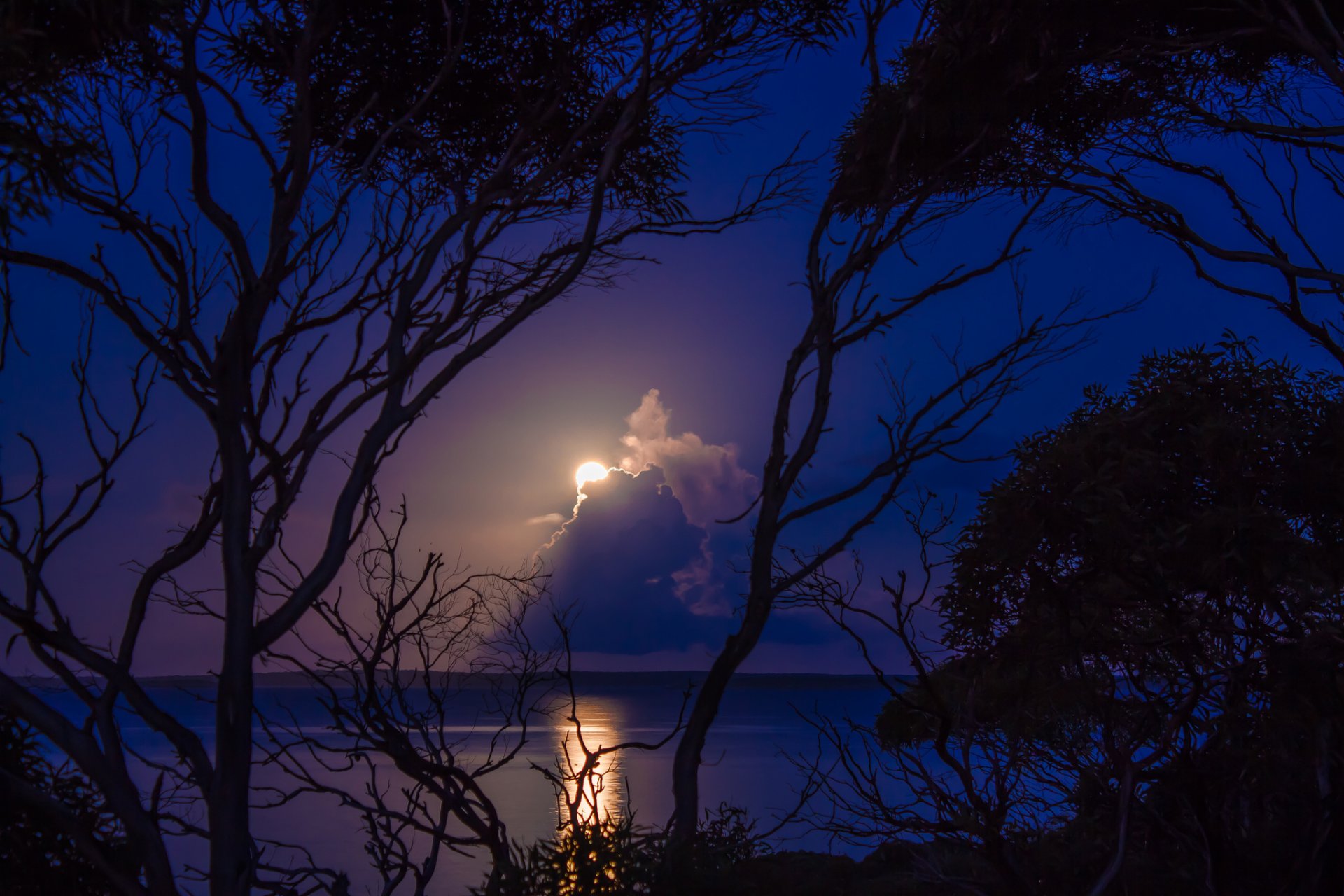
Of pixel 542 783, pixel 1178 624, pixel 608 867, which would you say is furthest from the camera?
pixel 542 783

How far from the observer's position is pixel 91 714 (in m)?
4.75

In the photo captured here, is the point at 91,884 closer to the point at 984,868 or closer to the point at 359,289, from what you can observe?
the point at 359,289

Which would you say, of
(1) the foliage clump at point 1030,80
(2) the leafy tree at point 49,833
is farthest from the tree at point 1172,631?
(2) the leafy tree at point 49,833

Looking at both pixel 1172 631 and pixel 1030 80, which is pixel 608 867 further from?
pixel 1030 80

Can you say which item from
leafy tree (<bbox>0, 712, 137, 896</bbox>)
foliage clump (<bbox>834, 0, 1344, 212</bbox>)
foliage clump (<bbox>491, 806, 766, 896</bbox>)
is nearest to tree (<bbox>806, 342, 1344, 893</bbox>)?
foliage clump (<bbox>491, 806, 766, 896</bbox>)

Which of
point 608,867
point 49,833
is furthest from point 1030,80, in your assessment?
point 49,833

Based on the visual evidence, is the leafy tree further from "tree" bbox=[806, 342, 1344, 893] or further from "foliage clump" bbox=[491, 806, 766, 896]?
"tree" bbox=[806, 342, 1344, 893]

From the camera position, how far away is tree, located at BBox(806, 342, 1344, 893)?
5332 mm

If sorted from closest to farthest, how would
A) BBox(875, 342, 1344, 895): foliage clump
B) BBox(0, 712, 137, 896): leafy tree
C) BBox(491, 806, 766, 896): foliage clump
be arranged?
BBox(0, 712, 137, 896): leafy tree, BBox(491, 806, 766, 896): foliage clump, BBox(875, 342, 1344, 895): foliage clump

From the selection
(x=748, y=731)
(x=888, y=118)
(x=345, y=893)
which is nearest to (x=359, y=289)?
(x=345, y=893)

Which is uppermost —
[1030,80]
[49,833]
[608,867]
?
[1030,80]

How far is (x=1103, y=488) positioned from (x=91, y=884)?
557cm

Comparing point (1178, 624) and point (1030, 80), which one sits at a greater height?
point (1030, 80)

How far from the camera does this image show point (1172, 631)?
574 centimetres
